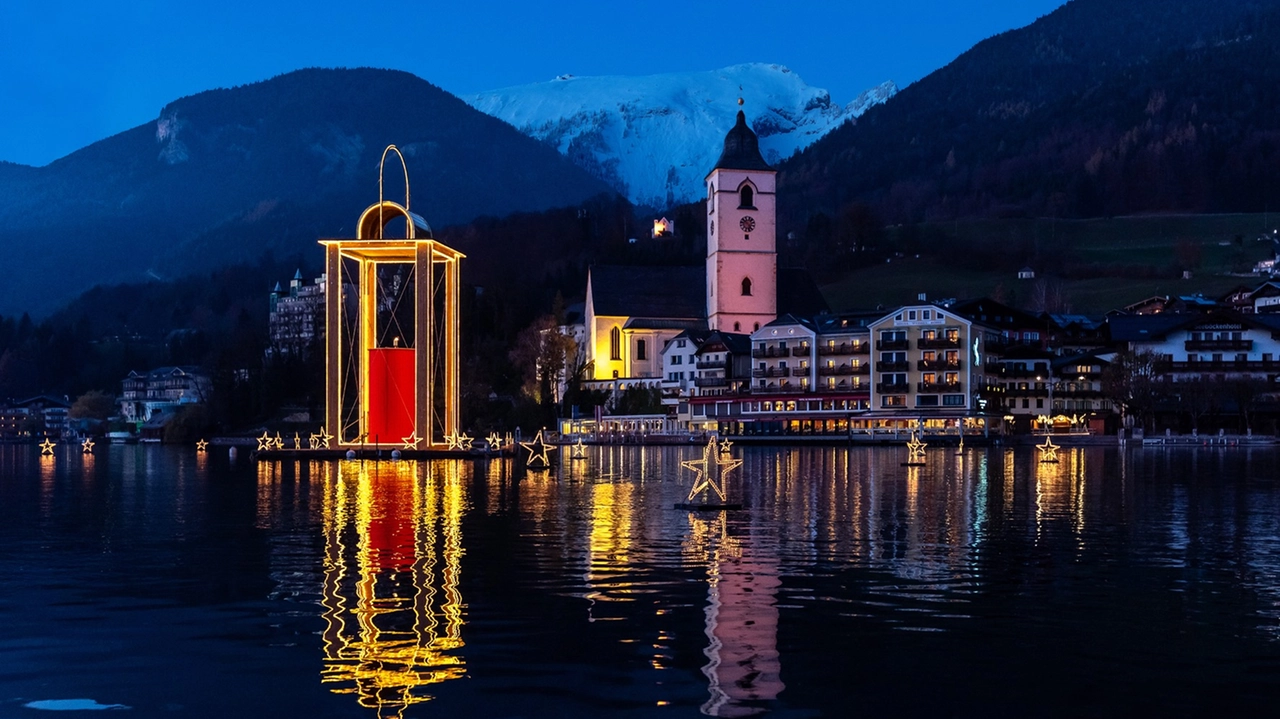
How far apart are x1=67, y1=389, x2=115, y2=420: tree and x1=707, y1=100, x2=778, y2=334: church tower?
105361 mm

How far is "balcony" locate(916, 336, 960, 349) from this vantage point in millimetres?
103062

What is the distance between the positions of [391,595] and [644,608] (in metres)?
3.67

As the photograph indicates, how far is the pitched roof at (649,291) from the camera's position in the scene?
421ft

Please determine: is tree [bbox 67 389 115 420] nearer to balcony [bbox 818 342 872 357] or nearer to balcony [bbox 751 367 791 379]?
balcony [bbox 751 367 791 379]

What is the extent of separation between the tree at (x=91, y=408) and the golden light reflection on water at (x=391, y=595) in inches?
6383

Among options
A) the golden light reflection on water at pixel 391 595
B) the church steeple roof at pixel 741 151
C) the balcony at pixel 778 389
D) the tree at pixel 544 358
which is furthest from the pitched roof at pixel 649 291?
the golden light reflection on water at pixel 391 595

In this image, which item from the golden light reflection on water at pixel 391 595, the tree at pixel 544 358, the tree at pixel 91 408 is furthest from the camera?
the tree at pixel 91 408

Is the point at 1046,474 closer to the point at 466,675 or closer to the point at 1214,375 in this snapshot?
the point at 466,675

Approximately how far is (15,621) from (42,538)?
12092mm

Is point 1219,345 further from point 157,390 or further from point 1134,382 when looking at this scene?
point 157,390

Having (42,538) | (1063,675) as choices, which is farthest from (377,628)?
(42,538)

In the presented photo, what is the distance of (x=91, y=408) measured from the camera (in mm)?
188000

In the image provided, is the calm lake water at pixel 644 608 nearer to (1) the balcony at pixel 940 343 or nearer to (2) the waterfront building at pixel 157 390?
(1) the balcony at pixel 940 343

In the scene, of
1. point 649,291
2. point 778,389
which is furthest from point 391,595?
point 649,291
